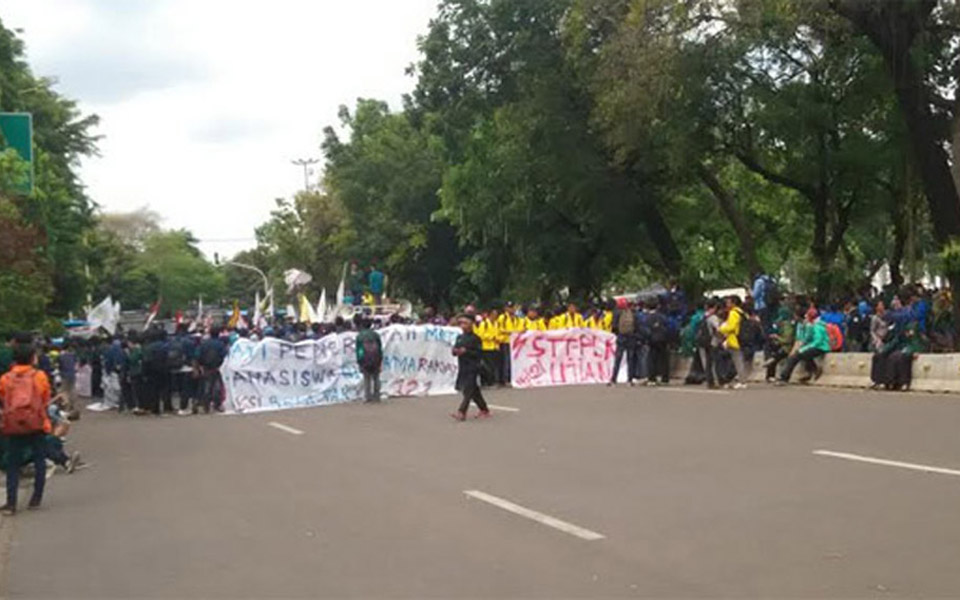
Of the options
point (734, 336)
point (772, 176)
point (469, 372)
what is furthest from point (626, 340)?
point (772, 176)

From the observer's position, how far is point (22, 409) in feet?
35.3

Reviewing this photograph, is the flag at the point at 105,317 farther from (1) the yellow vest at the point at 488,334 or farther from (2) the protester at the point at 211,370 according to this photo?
(1) the yellow vest at the point at 488,334

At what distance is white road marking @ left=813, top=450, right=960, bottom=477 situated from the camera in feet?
33.9

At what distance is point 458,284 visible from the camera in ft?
185

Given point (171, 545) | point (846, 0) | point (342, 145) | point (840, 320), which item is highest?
point (342, 145)

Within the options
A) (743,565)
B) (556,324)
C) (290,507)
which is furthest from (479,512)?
(556,324)

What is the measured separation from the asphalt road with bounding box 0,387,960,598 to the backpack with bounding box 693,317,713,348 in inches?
214

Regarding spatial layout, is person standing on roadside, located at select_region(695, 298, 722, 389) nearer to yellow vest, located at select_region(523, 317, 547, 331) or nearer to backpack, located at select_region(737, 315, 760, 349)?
backpack, located at select_region(737, 315, 760, 349)

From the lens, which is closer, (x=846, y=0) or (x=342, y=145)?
(x=846, y=0)

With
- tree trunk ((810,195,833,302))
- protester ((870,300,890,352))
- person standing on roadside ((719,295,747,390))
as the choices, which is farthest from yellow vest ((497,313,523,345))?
tree trunk ((810,195,833,302))

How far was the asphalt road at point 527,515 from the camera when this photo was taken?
23.7 feet

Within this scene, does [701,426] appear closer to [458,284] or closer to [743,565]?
[743,565]

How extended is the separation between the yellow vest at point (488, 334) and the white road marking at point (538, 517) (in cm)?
1467

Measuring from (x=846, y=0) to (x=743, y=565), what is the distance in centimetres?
1695
